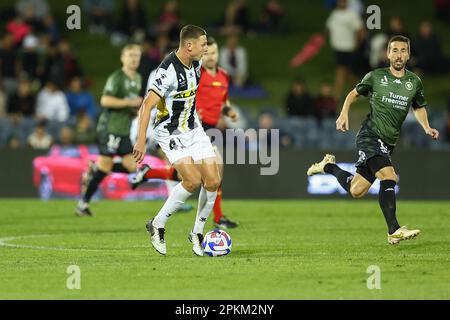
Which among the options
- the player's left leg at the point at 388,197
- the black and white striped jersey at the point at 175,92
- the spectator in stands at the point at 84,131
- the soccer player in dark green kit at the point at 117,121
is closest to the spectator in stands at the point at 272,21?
the spectator in stands at the point at 84,131

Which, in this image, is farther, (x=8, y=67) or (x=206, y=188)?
(x=8, y=67)

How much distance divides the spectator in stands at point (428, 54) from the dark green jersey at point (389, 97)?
1165cm

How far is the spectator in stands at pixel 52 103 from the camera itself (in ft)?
73.4

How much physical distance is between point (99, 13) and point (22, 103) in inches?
183

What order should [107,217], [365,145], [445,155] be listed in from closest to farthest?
[365,145], [107,217], [445,155]

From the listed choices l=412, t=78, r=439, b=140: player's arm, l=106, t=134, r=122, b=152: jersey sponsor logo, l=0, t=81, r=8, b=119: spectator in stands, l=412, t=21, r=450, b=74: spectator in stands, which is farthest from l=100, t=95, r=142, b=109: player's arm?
l=412, t=21, r=450, b=74: spectator in stands

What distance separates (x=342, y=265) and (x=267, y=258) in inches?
36.2

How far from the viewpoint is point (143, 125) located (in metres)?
10.9

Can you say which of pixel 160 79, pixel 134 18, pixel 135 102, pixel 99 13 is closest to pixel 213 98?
pixel 135 102

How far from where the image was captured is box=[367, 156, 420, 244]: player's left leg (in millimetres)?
11678

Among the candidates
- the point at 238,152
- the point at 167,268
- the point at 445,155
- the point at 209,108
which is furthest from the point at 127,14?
the point at 167,268

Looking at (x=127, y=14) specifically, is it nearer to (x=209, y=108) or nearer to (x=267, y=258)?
(x=209, y=108)

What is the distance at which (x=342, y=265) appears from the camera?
414 inches

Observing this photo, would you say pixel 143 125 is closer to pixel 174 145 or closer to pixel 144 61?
pixel 174 145
